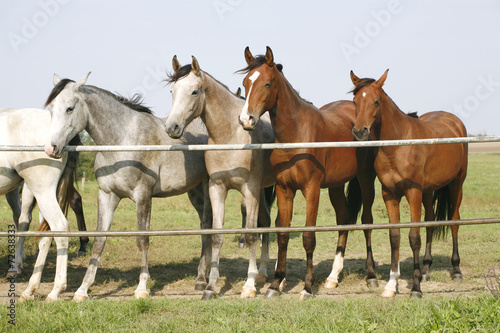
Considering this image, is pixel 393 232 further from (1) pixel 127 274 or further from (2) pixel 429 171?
(1) pixel 127 274

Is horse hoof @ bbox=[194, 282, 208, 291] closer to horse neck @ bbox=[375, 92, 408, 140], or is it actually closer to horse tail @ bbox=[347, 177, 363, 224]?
horse tail @ bbox=[347, 177, 363, 224]

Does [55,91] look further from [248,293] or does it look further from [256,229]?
[248,293]

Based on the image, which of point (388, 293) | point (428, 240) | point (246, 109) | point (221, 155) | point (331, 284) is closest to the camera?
point (246, 109)

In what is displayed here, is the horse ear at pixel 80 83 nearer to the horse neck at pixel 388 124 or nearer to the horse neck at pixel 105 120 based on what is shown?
the horse neck at pixel 105 120

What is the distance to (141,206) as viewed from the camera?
5633 mm

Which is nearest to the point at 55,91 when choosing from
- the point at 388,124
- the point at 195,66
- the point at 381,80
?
the point at 195,66

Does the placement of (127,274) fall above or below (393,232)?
below

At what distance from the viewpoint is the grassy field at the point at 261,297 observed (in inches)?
154

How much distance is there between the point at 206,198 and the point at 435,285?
10.0 feet

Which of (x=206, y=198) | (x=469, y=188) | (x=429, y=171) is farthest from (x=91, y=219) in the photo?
(x=469, y=188)

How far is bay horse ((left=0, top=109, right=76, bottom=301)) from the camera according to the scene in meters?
5.30

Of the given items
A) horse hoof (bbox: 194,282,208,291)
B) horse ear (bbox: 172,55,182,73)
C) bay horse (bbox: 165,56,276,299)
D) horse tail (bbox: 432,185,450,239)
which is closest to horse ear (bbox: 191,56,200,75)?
bay horse (bbox: 165,56,276,299)

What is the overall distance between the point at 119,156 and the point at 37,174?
2.89 feet

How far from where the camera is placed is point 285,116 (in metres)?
5.54
